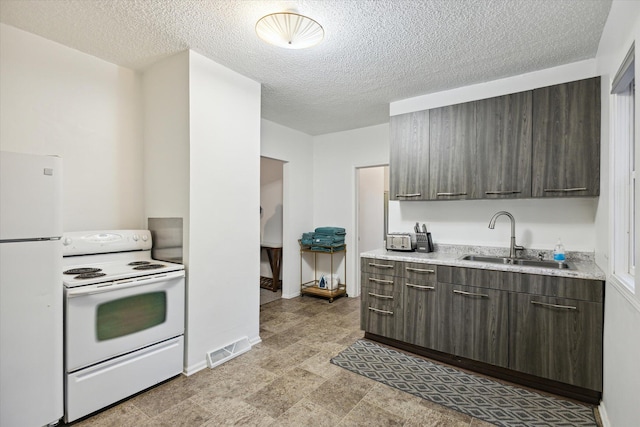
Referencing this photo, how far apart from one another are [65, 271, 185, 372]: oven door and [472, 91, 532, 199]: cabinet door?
9.43 ft

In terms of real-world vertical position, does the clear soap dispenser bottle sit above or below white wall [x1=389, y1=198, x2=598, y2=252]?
below

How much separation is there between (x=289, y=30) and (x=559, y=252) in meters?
2.87

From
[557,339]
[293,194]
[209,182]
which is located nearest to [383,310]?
[557,339]

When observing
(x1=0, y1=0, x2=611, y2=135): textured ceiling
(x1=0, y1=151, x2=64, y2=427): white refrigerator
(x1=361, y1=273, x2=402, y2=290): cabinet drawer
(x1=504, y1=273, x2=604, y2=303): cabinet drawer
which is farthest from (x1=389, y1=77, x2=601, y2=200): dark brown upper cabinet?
(x1=0, y1=151, x2=64, y2=427): white refrigerator

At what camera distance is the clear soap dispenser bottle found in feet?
8.82

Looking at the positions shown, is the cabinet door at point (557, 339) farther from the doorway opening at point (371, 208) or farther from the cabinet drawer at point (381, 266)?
the doorway opening at point (371, 208)

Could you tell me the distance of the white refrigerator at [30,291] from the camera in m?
1.68

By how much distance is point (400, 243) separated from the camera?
3369 mm

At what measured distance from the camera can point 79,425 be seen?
193 cm

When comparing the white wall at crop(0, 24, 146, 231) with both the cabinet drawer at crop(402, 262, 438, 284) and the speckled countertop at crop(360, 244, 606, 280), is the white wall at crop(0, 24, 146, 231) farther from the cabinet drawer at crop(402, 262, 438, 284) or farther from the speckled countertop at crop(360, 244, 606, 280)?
the cabinet drawer at crop(402, 262, 438, 284)

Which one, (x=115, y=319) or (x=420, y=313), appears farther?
(x=420, y=313)

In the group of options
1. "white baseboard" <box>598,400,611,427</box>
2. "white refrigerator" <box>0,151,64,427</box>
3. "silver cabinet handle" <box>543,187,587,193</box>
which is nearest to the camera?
"white refrigerator" <box>0,151,64,427</box>

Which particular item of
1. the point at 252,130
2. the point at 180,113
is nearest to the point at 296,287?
the point at 252,130

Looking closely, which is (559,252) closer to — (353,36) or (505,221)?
(505,221)
